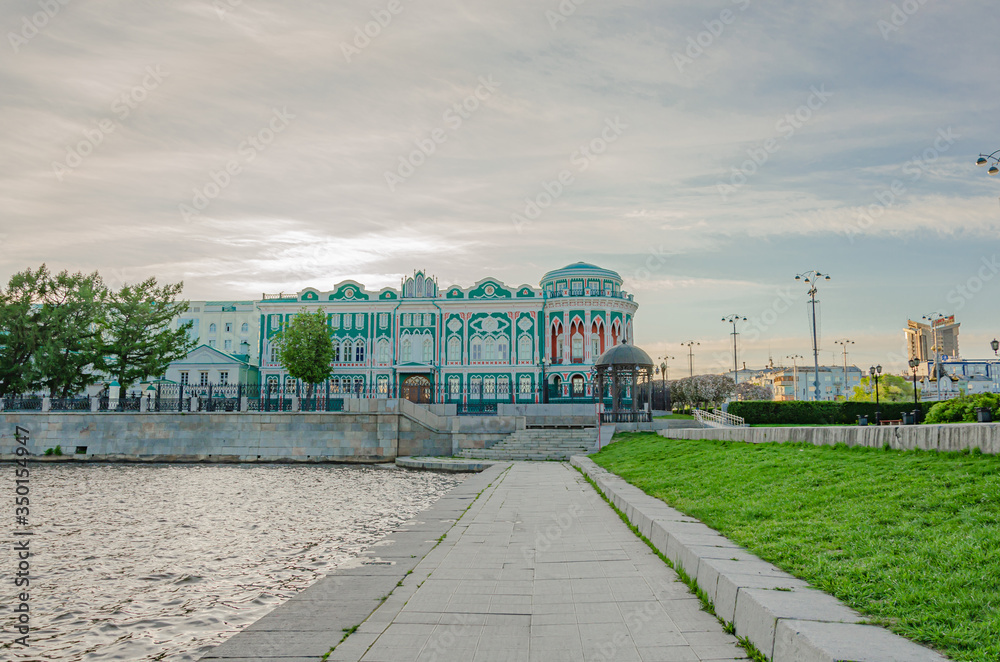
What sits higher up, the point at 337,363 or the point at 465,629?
the point at 337,363

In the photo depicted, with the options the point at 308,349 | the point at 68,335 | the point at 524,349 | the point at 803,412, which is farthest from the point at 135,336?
the point at 803,412

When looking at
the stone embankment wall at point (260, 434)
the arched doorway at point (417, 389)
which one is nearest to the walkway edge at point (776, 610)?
the stone embankment wall at point (260, 434)

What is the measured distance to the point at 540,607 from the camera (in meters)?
5.61

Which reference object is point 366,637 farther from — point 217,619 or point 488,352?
point 488,352

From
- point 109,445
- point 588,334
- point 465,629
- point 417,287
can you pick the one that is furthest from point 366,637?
point 417,287

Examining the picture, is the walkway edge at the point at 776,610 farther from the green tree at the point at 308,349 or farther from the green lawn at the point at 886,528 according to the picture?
the green tree at the point at 308,349

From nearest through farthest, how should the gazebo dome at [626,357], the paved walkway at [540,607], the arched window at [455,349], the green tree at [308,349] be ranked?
the paved walkway at [540,607] < the gazebo dome at [626,357] < the green tree at [308,349] < the arched window at [455,349]

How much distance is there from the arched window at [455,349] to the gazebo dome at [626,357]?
1889cm

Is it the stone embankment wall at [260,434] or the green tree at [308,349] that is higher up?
the green tree at [308,349]

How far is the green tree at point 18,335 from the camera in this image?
36.5m

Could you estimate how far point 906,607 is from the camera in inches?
160

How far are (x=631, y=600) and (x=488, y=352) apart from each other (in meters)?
44.4

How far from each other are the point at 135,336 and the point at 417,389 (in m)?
18.4

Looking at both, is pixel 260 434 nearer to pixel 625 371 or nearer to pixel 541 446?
pixel 541 446
